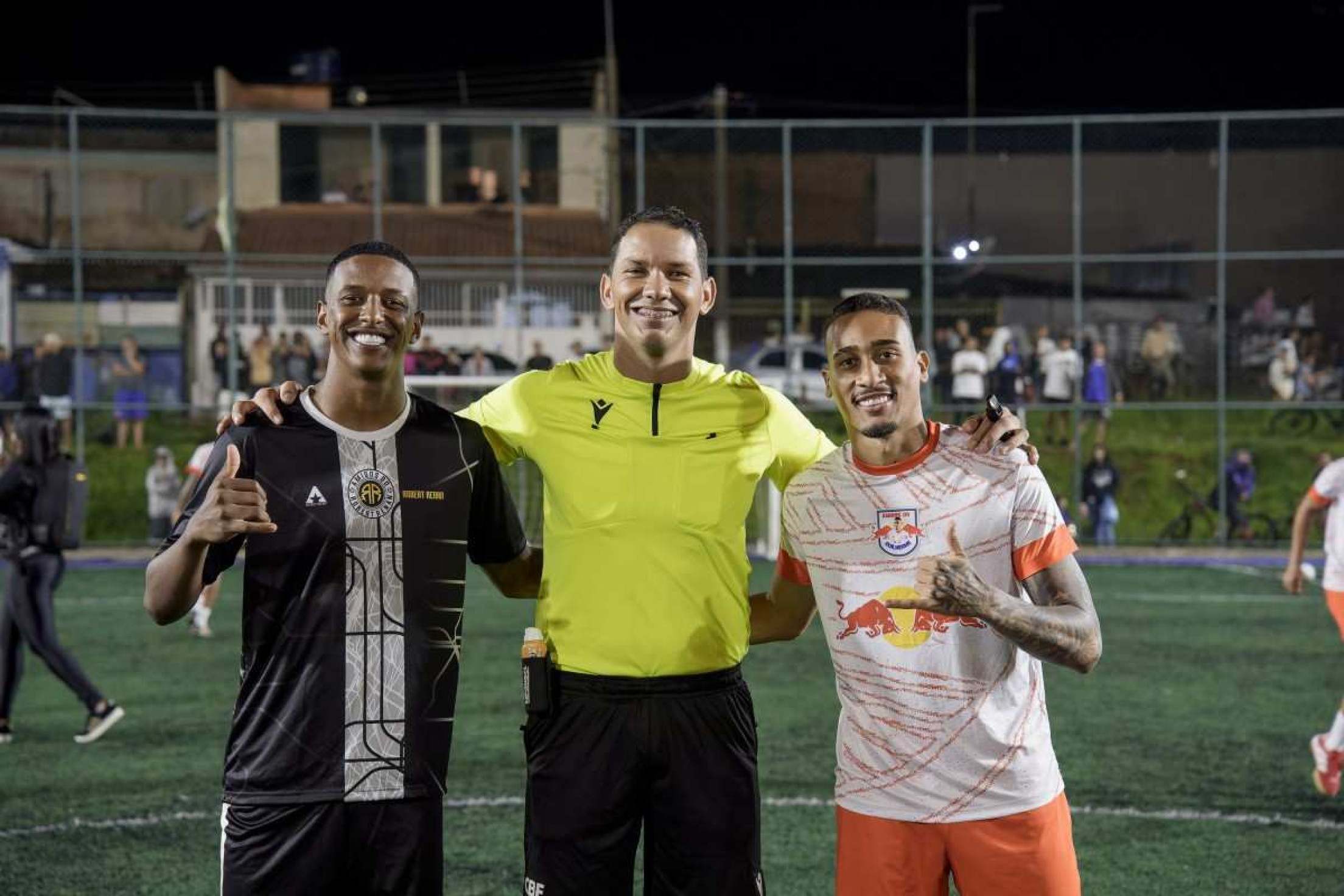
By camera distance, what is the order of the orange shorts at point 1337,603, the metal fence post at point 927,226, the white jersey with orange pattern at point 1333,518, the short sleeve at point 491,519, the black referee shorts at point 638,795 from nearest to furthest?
1. the black referee shorts at point 638,795
2. the short sleeve at point 491,519
3. the orange shorts at point 1337,603
4. the white jersey with orange pattern at point 1333,518
5. the metal fence post at point 927,226

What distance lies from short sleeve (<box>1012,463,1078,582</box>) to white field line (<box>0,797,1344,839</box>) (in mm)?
4087

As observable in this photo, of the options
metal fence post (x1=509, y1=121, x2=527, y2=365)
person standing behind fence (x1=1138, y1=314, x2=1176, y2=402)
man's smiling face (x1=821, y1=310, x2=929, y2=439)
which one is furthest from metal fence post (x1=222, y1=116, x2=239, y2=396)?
man's smiling face (x1=821, y1=310, x2=929, y2=439)

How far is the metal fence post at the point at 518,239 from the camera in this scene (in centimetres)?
2245

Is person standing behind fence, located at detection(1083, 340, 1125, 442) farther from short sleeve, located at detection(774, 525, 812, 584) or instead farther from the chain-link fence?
short sleeve, located at detection(774, 525, 812, 584)

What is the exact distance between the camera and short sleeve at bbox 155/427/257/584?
12.3ft

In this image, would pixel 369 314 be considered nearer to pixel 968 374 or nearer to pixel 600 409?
pixel 600 409

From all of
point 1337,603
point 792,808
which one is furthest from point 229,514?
point 1337,603

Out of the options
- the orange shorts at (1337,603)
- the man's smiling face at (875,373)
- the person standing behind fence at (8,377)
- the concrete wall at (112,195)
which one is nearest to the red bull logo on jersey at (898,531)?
the man's smiling face at (875,373)

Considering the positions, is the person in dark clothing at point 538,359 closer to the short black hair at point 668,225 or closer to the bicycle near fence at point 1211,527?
the bicycle near fence at point 1211,527

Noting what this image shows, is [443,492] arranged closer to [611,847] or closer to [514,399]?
[514,399]

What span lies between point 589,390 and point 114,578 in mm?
15781

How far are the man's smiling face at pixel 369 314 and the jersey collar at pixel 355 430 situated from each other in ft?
0.39

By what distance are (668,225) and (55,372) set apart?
63.6 feet

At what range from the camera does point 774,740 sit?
934 cm
